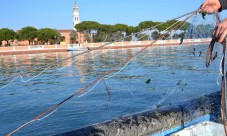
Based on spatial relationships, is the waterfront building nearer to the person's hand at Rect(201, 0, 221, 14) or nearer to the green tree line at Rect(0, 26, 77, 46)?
the green tree line at Rect(0, 26, 77, 46)

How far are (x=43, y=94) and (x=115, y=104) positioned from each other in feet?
12.1

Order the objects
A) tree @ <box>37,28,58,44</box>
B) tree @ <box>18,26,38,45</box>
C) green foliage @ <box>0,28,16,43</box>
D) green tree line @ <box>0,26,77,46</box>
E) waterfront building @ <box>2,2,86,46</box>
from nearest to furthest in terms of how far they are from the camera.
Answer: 1. green foliage @ <box>0,28,16,43</box>
2. green tree line @ <box>0,26,77,46</box>
3. tree @ <box>18,26,38,45</box>
4. tree @ <box>37,28,58,44</box>
5. waterfront building @ <box>2,2,86,46</box>

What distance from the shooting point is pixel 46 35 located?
81.7 m

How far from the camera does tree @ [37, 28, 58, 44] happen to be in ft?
265

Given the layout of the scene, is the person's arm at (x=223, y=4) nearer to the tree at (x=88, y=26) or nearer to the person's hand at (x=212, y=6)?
the person's hand at (x=212, y=6)

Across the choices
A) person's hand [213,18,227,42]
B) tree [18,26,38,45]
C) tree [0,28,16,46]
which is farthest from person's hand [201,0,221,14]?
tree [18,26,38,45]

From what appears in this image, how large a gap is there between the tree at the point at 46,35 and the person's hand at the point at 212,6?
264ft

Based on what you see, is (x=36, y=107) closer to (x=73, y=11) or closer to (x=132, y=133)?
(x=132, y=133)

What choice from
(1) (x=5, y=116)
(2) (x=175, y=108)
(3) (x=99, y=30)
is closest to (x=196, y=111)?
(2) (x=175, y=108)

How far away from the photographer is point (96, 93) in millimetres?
10961

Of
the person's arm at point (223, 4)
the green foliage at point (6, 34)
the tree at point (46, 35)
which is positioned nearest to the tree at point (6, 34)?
the green foliage at point (6, 34)

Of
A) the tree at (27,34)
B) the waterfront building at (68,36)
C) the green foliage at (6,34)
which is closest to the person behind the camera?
the green foliage at (6,34)

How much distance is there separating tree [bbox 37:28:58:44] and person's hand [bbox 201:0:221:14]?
80.6m

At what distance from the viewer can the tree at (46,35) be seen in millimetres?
80631
